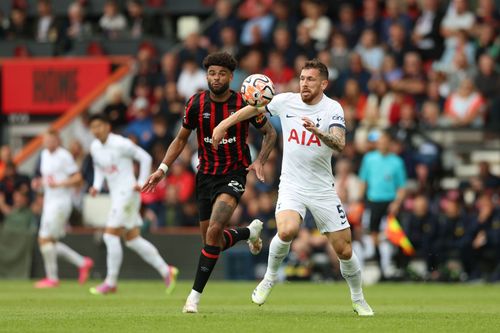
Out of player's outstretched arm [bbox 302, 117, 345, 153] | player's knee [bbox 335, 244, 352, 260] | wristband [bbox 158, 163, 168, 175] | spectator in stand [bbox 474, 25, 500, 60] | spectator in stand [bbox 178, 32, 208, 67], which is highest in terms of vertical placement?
spectator in stand [bbox 474, 25, 500, 60]

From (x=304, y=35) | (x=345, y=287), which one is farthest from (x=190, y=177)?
(x=345, y=287)

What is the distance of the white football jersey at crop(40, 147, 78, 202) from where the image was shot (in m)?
20.8

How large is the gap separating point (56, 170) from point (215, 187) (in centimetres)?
794

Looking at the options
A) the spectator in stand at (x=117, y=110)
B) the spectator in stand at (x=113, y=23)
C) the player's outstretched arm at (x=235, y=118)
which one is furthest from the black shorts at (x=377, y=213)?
the spectator in stand at (x=113, y=23)

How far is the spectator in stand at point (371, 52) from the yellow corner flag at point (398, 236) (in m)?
4.42

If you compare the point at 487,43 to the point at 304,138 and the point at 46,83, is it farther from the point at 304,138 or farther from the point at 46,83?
the point at 304,138

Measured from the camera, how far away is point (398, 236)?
21.8 metres

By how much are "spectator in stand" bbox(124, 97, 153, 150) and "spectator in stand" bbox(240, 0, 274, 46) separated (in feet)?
8.72

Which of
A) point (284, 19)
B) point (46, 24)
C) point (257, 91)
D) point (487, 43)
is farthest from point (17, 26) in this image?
point (257, 91)

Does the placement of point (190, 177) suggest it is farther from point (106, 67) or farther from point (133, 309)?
point (133, 309)

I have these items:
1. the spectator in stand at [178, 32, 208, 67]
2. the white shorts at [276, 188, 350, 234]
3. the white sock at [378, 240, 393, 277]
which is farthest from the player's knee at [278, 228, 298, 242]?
the spectator in stand at [178, 32, 208, 67]

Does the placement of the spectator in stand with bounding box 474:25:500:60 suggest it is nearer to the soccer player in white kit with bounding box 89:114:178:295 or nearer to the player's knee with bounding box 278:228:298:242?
the soccer player in white kit with bounding box 89:114:178:295

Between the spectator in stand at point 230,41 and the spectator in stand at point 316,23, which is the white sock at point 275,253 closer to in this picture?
the spectator in stand at point 316,23

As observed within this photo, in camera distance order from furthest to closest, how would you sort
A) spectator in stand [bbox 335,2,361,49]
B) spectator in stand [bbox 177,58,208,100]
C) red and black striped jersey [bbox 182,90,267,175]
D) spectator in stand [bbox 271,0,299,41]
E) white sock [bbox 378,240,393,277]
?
spectator in stand [bbox 271,0,299,41] < spectator in stand [bbox 177,58,208,100] < spectator in stand [bbox 335,2,361,49] < white sock [bbox 378,240,393,277] < red and black striped jersey [bbox 182,90,267,175]
